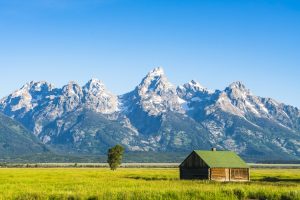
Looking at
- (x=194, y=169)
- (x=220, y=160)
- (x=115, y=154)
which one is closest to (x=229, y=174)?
(x=220, y=160)

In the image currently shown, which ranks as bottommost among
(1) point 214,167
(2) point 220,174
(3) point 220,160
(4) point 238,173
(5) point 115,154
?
(2) point 220,174

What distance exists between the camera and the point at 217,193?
4494 cm

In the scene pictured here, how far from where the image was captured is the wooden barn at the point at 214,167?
104000 millimetres

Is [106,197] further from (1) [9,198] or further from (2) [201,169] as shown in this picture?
(2) [201,169]

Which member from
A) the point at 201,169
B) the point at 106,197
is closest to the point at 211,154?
the point at 201,169

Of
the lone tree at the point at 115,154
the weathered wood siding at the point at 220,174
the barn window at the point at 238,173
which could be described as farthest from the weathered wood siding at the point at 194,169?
the lone tree at the point at 115,154

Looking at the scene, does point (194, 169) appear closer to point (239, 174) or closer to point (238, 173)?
point (238, 173)

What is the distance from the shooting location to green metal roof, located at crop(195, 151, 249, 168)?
105m

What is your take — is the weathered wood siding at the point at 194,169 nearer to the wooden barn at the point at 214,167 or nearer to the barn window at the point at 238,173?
the wooden barn at the point at 214,167

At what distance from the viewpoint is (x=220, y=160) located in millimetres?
106812

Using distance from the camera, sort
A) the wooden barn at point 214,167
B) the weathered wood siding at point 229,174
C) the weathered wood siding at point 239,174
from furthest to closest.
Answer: the weathered wood siding at point 239,174 → the wooden barn at point 214,167 → the weathered wood siding at point 229,174

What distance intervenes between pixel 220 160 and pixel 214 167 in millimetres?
3731

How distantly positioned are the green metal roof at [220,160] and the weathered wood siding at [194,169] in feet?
3.50

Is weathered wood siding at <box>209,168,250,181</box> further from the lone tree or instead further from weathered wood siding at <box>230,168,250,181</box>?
the lone tree
